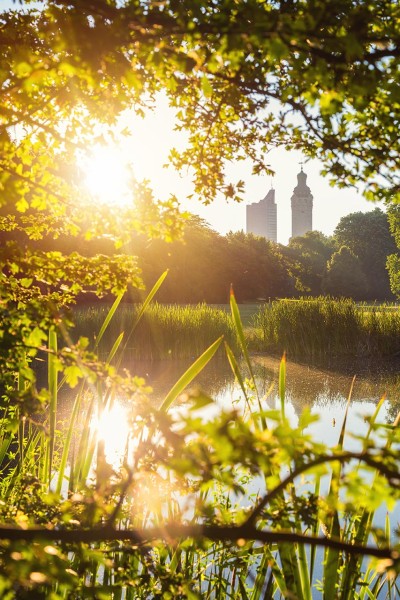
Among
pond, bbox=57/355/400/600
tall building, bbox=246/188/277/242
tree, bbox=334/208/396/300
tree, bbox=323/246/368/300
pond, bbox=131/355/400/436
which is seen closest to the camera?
pond, bbox=57/355/400/600

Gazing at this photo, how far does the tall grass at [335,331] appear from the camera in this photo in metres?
10.4

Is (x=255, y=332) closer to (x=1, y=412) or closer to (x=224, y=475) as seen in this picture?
(x=1, y=412)

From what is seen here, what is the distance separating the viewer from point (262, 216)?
163750 mm

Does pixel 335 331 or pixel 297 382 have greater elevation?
pixel 335 331

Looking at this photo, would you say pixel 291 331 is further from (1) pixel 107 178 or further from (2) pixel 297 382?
(1) pixel 107 178

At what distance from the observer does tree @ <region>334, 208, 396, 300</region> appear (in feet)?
145

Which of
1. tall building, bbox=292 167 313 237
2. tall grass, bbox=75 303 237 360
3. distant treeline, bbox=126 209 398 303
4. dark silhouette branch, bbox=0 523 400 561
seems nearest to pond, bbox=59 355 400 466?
tall grass, bbox=75 303 237 360

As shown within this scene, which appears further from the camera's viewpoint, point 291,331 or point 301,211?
point 301,211

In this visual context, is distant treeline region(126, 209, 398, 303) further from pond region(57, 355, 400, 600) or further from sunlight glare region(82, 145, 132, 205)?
sunlight glare region(82, 145, 132, 205)

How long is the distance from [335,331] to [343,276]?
80.9 feet

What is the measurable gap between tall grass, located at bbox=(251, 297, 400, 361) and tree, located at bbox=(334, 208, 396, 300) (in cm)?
3269

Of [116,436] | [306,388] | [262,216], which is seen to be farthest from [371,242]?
[262,216]

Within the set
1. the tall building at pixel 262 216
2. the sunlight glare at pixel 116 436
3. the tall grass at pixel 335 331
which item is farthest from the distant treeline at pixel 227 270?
the tall building at pixel 262 216

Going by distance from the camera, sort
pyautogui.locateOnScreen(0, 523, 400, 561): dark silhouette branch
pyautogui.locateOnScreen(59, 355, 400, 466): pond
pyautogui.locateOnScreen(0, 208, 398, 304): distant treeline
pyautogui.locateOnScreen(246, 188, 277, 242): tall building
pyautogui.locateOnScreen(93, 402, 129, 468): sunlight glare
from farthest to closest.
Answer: pyautogui.locateOnScreen(246, 188, 277, 242): tall building
pyautogui.locateOnScreen(0, 208, 398, 304): distant treeline
pyautogui.locateOnScreen(59, 355, 400, 466): pond
pyautogui.locateOnScreen(93, 402, 129, 468): sunlight glare
pyautogui.locateOnScreen(0, 523, 400, 561): dark silhouette branch
